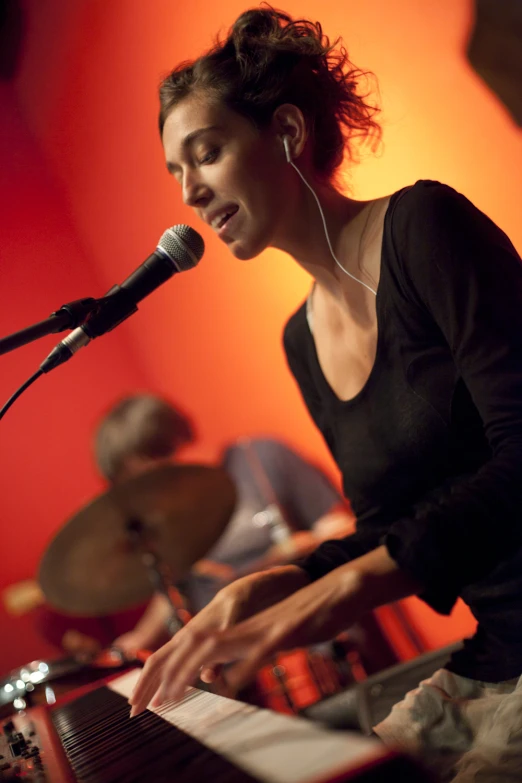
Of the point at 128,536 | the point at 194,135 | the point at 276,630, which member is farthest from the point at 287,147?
the point at 128,536

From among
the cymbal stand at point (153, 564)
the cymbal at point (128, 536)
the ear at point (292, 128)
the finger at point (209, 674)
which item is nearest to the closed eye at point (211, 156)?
the ear at point (292, 128)

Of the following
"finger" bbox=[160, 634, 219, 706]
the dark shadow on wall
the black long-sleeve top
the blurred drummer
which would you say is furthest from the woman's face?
the blurred drummer

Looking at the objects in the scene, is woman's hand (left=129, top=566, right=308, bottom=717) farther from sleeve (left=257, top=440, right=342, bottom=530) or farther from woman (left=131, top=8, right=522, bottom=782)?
sleeve (left=257, top=440, right=342, bottom=530)

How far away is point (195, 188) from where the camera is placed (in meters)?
1.14

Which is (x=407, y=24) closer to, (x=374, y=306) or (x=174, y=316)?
(x=374, y=306)

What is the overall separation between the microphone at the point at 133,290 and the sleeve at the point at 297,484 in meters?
1.85

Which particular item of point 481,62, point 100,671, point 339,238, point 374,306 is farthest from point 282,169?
point 100,671

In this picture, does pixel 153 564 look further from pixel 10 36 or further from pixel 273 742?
pixel 10 36

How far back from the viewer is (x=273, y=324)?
2314 millimetres

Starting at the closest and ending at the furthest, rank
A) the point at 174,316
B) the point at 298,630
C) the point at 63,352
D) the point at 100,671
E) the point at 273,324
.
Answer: the point at 298,630 < the point at 63,352 < the point at 100,671 < the point at 273,324 < the point at 174,316

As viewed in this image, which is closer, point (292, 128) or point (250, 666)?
point (250, 666)

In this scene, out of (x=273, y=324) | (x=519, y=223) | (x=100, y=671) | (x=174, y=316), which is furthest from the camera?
(x=174, y=316)

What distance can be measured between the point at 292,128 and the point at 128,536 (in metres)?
1.26

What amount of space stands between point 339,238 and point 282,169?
15 cm
